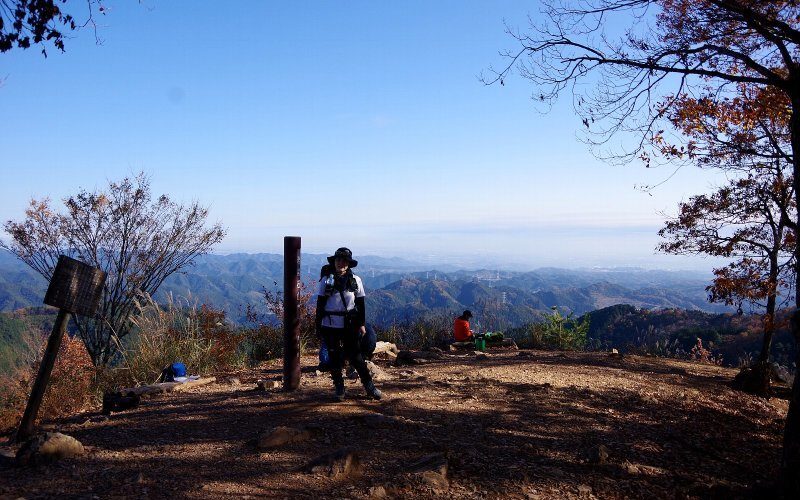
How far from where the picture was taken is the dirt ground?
12.5ft

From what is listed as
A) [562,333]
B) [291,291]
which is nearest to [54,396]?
[291,291]

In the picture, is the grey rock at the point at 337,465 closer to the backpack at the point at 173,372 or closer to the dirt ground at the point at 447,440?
the dirt ground at the point at 447,440

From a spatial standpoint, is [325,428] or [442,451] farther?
[325,428]

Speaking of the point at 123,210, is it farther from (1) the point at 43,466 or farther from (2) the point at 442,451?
(2) the point at 442,451

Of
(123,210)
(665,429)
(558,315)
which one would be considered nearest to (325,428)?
(665,429)

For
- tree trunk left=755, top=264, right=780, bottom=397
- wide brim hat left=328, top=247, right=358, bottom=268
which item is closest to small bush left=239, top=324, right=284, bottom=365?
wide brim hat left=328, top=247, right=358, bottom=268

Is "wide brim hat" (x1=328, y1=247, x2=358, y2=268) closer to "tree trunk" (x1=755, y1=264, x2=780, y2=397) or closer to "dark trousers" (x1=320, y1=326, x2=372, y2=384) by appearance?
"dark trousers" (x1=320, y1=326, x2=372, y2=384)

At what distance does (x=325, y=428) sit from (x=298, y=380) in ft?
6.01

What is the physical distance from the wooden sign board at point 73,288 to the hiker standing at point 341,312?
2.27 meters

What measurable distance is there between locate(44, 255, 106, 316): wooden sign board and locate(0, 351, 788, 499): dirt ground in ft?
4.25

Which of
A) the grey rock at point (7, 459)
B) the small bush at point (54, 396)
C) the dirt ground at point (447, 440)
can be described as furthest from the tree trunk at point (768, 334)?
the small bush at point (54, 396)

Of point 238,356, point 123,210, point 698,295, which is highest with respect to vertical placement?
point 123,210

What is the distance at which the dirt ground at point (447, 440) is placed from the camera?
382 centimetres

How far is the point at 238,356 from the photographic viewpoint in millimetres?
9672
